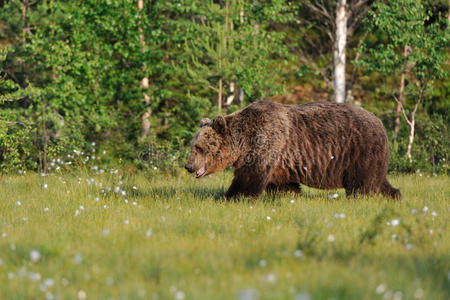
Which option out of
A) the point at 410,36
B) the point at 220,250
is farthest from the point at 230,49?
the point at 220,250

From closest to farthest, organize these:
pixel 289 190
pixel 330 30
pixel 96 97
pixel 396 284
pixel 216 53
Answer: pixel 396 284
pixel 289 190
pixel 216 53
pixel 96 97
pixel 330 30

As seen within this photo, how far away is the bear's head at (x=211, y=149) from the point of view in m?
6.84

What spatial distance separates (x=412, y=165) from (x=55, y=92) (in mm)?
8816

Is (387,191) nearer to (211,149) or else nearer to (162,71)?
(211,149)

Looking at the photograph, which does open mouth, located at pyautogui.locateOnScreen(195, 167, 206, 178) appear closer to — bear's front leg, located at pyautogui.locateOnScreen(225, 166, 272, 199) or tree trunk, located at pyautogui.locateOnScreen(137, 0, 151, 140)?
bear's front leg, located at pyautogui.locateOnScreen(225, 166, 272, 199)

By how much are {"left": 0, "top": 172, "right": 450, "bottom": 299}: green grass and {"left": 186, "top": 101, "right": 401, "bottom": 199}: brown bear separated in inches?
17.0

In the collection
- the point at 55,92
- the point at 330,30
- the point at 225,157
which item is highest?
the point at 330,30

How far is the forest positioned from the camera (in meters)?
11.4

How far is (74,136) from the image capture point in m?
12.1

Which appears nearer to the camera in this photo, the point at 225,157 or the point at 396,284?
the point at 396,284

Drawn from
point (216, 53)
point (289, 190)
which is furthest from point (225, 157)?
point (216, 53)

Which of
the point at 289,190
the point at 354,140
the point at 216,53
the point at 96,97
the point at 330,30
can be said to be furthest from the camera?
the point at 330,30

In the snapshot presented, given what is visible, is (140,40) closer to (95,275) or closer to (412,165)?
(412,165)

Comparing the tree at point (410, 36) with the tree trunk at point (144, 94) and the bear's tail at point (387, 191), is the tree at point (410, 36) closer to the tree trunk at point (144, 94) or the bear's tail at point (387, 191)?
the bear's tail at point (387, 191)
